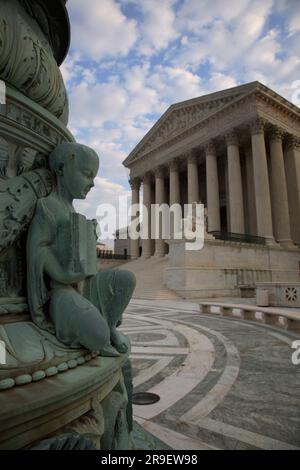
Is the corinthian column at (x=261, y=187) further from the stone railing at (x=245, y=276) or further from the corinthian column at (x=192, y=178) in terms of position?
the corinthian column at (x=192, y=178)

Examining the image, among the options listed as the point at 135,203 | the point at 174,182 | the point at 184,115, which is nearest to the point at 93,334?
the point at 174,182

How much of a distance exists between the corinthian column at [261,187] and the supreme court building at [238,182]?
84 mm

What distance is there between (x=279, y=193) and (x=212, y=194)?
623 centimetres

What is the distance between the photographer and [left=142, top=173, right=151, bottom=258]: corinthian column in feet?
116

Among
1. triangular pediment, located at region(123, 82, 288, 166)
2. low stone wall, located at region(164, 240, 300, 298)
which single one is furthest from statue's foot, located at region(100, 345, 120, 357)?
triangular pediment, located at region(123, 82, 288, 166)

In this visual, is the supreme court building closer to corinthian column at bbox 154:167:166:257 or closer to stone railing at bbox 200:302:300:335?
corinthian column at bbox 154:167:166:257

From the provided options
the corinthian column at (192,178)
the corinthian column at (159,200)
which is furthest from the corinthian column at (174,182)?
the corinthian column at (192,178)

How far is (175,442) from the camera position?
6.87 feet

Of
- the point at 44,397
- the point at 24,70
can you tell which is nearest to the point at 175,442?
the point at 44,397

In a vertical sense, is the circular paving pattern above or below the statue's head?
below

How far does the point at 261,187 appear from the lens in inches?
968

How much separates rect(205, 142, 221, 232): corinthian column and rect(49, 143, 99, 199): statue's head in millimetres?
25702

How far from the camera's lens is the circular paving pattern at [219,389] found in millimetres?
2211
